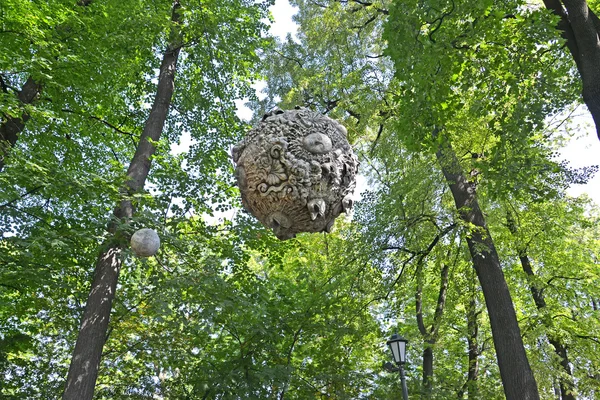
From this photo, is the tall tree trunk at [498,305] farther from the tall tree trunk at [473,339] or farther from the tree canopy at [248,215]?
Result: the tall tree trunk at [473,339]

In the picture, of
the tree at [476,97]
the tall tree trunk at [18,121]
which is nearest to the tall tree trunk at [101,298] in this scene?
the tall tree trunk at [18,121]

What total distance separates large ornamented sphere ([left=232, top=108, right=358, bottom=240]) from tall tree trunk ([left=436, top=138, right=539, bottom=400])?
433 centimetres

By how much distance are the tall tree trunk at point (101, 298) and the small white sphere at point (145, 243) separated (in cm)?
308

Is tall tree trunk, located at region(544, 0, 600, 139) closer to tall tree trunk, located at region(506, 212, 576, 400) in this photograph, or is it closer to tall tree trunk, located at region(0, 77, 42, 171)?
tall tree trunk, located at region(506, 212, 576, 400)

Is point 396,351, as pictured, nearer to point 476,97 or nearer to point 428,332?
point 476,97

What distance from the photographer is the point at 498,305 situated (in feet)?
21.3

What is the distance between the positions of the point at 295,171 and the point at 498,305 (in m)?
5.31

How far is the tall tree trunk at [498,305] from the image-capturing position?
6.04 metres

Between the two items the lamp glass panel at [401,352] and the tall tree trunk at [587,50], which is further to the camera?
the lamp glass panel at [401,352]

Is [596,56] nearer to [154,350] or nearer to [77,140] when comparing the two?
[154,350]

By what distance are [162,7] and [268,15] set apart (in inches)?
97.1

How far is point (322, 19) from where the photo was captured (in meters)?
9.55

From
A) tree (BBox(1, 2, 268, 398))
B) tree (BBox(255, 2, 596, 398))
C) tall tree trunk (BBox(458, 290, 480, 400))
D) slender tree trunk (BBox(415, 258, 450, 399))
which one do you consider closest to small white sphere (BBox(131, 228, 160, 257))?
tree (BBox(1, 2, 268, 398))

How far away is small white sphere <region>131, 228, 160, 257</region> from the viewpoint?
3104 mm
